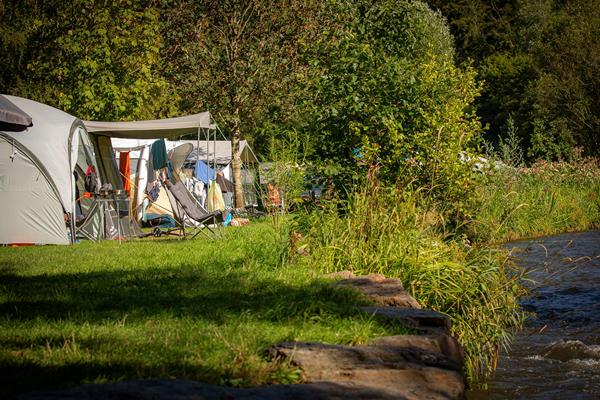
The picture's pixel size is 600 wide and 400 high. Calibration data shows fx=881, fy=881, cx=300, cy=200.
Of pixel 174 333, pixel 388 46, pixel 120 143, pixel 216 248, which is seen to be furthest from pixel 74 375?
pixel 120 143

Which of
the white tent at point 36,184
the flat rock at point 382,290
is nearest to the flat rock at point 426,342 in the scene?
the flat rock at point 382,290

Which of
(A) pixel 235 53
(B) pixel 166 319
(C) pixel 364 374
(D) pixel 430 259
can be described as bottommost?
(C) pixel 364 374

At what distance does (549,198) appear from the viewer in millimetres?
19672

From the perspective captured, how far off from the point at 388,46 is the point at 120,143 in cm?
1398

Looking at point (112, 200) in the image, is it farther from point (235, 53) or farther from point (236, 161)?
point (235, 53)

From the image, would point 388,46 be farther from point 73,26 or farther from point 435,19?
point 435,19

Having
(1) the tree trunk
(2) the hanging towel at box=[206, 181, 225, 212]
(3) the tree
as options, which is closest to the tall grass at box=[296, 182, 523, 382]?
(2) the hanging towel at box=[206, 181, 225, 212]

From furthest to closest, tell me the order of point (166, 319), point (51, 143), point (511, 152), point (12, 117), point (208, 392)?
point (511, 152) < point (51, 143) < point (12, 117) < point (166, 319) < point (208, 392)

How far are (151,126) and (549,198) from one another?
9.01m

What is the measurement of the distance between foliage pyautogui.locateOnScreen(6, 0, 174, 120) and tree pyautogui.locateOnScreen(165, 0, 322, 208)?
3825 millimetres

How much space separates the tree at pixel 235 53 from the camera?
23.1 meters

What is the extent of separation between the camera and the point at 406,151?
10.2m

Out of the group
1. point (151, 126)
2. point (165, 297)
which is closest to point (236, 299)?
point (165, 297)

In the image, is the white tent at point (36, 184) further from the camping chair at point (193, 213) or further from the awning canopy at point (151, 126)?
the awning canopy at point (151, 126)
